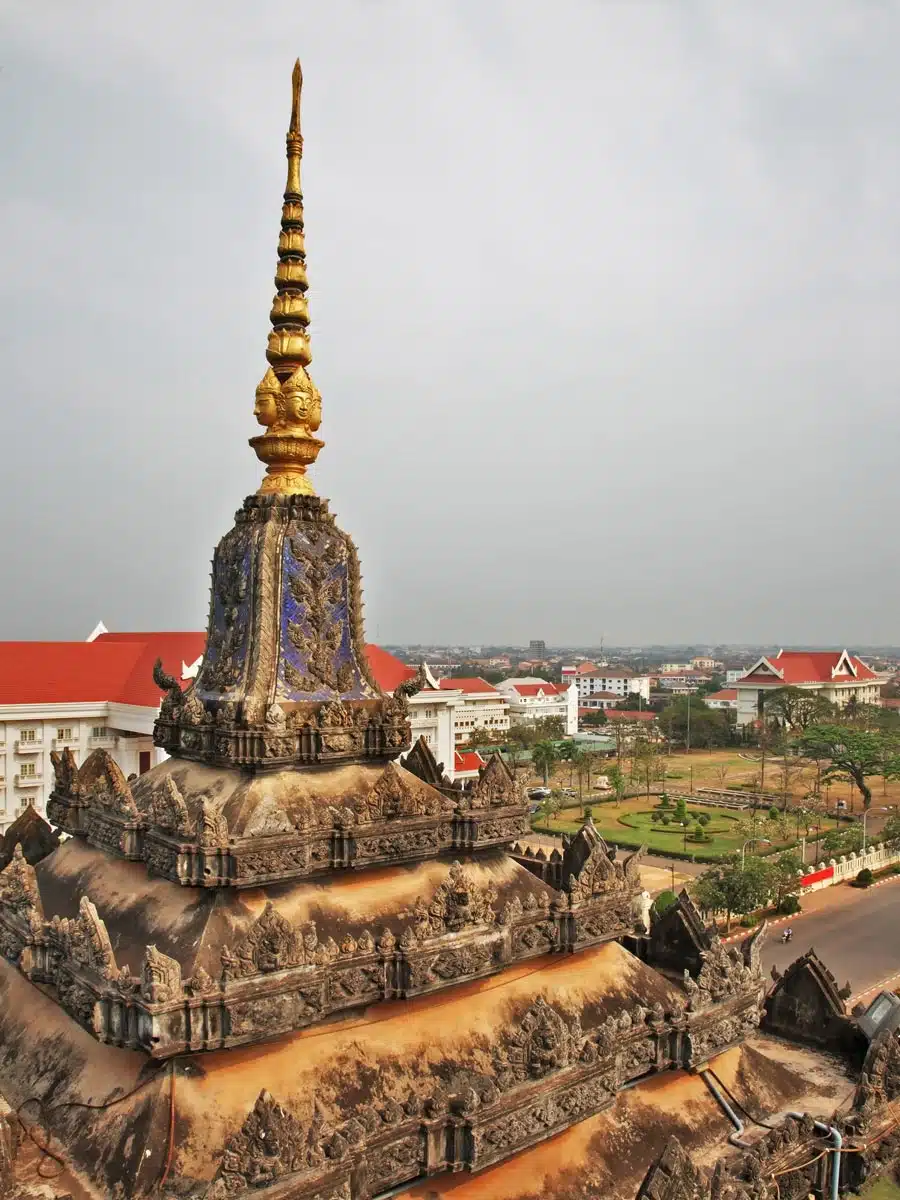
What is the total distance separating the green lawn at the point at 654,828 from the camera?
171 feet

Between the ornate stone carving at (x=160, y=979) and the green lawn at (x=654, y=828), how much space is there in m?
42.2

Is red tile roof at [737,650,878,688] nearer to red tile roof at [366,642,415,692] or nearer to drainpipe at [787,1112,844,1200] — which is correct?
red tile roof at [366,642,415,692]

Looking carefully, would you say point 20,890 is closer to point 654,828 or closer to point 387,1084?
point 387,1084

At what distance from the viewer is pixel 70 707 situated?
4406cm

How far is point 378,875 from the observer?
12.1 meters

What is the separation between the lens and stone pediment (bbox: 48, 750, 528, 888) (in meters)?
10.7

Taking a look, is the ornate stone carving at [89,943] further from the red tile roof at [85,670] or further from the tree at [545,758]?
the tree at [545,758]

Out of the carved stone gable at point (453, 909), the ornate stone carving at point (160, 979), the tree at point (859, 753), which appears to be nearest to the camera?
the ornate stone carving at point (160, 979)

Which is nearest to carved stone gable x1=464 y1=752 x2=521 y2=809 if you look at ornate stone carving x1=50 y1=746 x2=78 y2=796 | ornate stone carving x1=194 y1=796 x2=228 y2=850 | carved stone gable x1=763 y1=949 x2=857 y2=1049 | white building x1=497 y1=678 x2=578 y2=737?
ornate stone carving x1=194 y1=796 x2=228 y2=850

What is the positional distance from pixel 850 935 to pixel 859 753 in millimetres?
31033

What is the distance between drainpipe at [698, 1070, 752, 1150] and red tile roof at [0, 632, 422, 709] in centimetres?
3040

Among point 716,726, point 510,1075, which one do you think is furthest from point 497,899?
point 716,726

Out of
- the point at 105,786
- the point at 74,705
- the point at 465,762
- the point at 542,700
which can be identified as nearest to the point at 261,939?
the point at 105,786

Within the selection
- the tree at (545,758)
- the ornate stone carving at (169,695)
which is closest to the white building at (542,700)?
the tree at (545,758)
